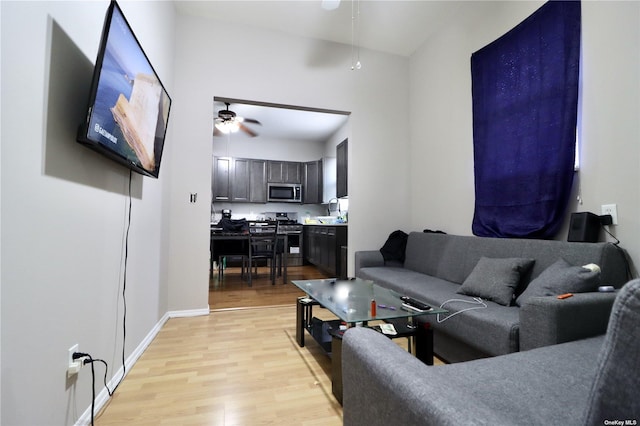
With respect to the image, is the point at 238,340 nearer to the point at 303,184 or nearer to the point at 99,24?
the point at 99,24

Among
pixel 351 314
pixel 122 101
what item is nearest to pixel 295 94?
pixel 122 101

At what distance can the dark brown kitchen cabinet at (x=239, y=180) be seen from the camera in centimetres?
598

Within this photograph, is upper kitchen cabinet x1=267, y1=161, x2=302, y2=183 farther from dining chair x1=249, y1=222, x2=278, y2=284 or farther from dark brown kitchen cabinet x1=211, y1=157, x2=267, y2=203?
dining chair x1=249, y1=222, x2=278, y2=284

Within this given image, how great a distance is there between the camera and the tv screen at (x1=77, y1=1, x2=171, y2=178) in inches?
47.6

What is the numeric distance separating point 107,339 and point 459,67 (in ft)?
12.3

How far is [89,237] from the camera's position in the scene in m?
1.35

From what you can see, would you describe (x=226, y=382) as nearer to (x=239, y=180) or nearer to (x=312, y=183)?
(x=239, y=180)

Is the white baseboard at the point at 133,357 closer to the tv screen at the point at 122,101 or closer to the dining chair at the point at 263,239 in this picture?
the tv screen at the point at 122,101

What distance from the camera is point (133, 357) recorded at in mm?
1943

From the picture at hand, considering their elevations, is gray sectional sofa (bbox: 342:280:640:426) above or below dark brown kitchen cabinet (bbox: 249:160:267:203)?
below

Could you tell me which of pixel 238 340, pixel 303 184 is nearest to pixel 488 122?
pixel 238 340

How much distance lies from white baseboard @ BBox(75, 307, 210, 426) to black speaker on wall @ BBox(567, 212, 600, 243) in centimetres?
289

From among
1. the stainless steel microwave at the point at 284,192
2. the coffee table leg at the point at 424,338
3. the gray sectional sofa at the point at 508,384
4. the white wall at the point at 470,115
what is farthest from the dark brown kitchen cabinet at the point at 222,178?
the gray sectional sofa at the point at 508,384

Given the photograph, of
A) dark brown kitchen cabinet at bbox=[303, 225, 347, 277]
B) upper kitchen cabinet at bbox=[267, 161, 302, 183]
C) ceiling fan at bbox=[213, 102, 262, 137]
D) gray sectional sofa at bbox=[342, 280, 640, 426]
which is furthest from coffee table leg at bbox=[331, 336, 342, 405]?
upper kitchen cabinet at bbox=[267, 161, 302, 183]
